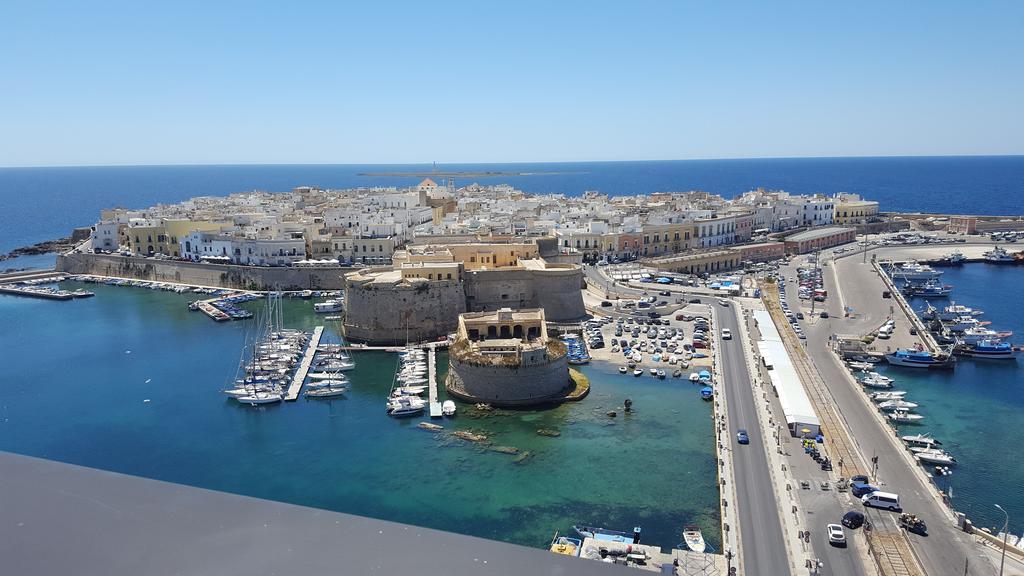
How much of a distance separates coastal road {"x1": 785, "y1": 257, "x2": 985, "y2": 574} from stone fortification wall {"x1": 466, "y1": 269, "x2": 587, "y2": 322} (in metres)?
9.84

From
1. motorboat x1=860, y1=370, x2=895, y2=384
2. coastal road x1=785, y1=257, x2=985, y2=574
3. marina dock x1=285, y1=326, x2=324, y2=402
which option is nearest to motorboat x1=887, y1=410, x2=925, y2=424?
coastal road x1=785, y1=257, x2=985, y2=574

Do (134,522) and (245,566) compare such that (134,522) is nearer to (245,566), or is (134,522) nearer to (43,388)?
(245,566)

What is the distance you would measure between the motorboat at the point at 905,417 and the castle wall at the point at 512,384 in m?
9.54

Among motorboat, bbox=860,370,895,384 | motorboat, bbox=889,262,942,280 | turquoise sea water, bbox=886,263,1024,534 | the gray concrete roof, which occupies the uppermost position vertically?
the gray concrete roof

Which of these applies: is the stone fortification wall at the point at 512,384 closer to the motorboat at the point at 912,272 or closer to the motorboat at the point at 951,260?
the motorboat at the point at 912,272

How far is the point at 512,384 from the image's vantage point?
21.0 m

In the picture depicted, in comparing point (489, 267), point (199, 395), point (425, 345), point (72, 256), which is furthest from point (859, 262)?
point (72, 256)

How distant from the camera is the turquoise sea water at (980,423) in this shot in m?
14.7

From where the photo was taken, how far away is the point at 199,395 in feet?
72.4

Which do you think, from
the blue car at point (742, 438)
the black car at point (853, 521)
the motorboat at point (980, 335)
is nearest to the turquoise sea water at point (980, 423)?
the motorboat at point (980, 335)

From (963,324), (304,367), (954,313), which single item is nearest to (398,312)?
(304,367)

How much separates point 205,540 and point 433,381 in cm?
2100

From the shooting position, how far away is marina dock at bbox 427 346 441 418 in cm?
2009

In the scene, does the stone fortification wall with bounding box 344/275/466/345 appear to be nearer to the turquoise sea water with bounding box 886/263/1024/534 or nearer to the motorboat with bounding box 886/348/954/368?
the motorboat with bounding box 886/348/954/368
